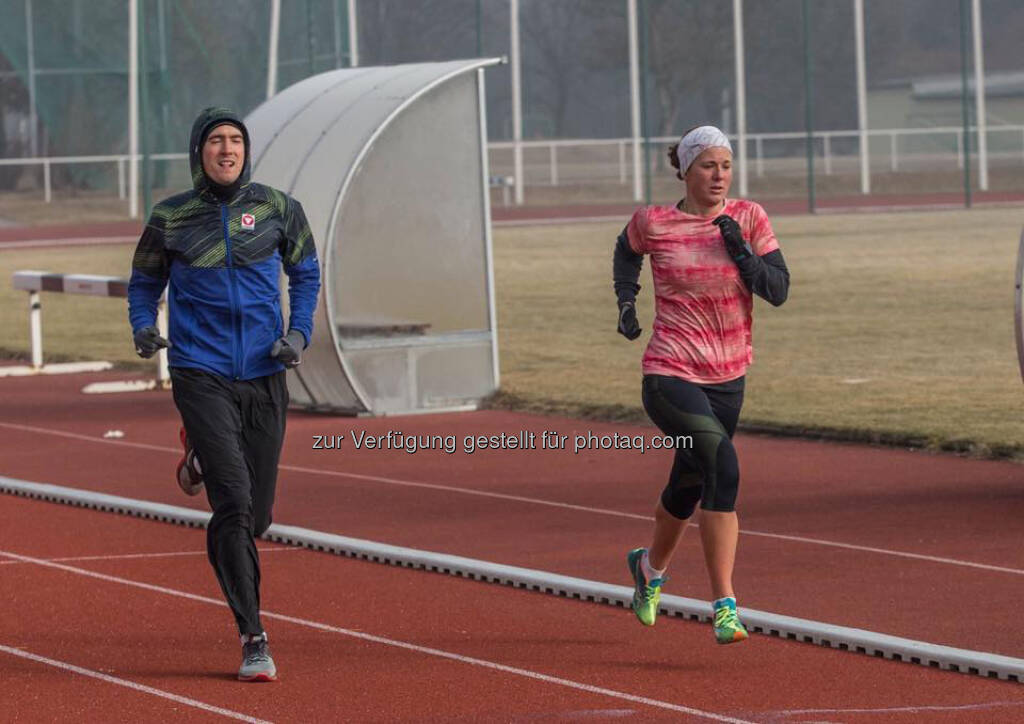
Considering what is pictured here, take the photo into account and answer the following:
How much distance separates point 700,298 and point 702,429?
480 millimetres

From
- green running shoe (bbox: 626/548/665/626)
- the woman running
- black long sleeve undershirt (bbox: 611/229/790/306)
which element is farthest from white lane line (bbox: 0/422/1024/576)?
black long sleeve undershirt (bbox: 611/229/790/306)

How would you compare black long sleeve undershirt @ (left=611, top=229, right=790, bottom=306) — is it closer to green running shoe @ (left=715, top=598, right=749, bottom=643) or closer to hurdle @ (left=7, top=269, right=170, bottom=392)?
green running shoe @ (left=715, top=598, right=749, bottom=643)

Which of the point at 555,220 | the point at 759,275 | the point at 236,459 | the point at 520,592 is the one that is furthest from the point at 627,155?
the point at 236,459

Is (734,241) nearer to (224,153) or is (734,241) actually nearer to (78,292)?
(224,153)

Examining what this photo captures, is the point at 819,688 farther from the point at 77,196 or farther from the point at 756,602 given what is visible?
the point at 77,196

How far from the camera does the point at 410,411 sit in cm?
1583

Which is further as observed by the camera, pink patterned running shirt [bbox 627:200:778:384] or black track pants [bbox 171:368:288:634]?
pink patterned running shirt [bbox 627:200:778:384]

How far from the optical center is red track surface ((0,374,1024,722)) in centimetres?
676

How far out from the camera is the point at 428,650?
751 cm

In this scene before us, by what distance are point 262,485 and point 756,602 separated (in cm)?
221

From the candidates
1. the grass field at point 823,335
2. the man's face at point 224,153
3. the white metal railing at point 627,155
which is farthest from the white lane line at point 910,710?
the white metal railing at point 627,155

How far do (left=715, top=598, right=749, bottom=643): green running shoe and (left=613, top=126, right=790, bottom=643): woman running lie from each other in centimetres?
3

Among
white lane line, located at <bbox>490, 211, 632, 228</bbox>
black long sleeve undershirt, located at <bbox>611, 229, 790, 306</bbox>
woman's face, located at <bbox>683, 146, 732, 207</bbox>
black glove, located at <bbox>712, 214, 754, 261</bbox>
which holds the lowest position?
black long sleeve undershirt, located at <bbox>611, 229, 790, 306</bbox>

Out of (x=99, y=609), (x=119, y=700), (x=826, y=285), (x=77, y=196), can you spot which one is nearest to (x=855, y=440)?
(x=99, y=609)
